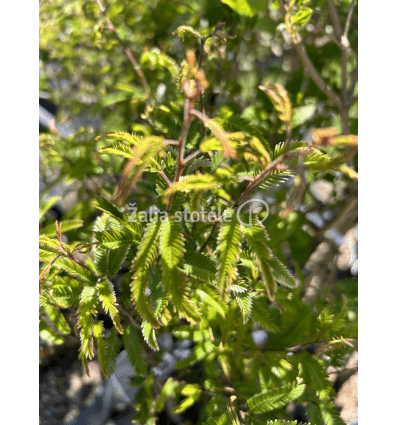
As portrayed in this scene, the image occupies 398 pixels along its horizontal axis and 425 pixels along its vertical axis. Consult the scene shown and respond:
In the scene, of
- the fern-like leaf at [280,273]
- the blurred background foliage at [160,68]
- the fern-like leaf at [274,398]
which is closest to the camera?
the fern-like leaf at [280,273]

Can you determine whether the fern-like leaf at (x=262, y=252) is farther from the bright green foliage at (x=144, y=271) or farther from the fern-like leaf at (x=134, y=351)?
the fern-like leaf at (x=134, y=351)

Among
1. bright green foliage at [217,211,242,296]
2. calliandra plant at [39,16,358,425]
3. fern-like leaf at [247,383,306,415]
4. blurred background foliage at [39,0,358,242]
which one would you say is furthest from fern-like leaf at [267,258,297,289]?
blurred background foliage at [39,0,358,242]

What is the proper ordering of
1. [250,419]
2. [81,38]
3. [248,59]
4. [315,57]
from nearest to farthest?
[250,419] → [315,57] → [81,38] → [248,59]

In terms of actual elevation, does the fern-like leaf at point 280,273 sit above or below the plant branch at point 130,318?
above

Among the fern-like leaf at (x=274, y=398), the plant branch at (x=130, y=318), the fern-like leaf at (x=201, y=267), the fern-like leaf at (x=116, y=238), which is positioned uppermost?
the fern-like leaf at (x=116, y=238)

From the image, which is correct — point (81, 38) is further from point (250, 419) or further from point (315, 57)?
point (250, 419)

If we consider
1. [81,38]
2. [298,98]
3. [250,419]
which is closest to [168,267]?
[250,419]

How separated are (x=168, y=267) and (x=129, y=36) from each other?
1200 mm

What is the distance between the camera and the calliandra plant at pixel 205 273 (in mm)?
540

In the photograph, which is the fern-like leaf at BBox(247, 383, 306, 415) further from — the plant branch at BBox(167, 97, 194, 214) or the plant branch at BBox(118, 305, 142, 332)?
the plant branch at BBox(167, 97, 194, 214)

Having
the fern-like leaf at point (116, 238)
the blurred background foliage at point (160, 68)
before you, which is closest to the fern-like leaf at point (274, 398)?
the fern-like leaf at point (116, 238)

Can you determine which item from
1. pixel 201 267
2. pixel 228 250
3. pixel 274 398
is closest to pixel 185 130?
pixel 228 250

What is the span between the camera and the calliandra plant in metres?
0.54
